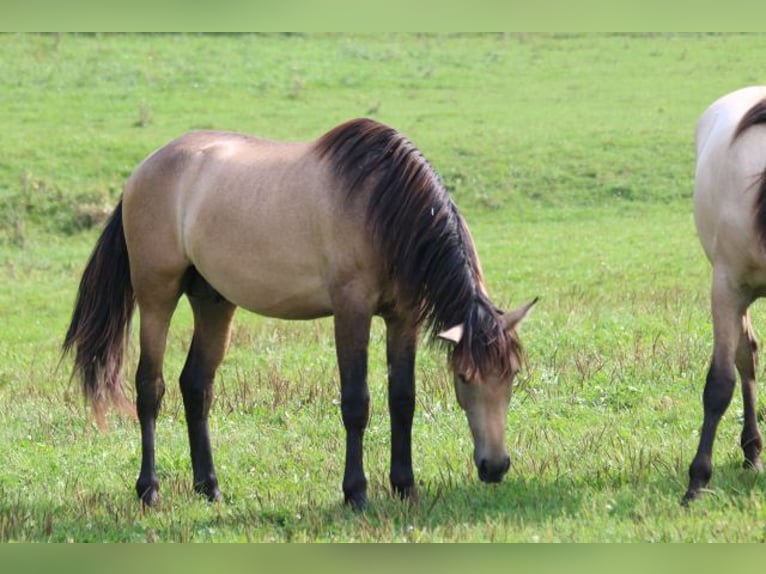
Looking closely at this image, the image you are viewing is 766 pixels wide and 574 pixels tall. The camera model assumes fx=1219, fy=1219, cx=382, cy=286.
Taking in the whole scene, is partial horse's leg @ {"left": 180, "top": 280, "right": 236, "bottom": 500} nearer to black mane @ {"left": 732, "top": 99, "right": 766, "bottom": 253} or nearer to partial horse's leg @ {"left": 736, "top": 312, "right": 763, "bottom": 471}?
partial horse's leg @ {"left": 736, "top": 312, "right": 763, "bottom": 471}

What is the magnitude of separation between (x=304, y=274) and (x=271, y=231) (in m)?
0.34

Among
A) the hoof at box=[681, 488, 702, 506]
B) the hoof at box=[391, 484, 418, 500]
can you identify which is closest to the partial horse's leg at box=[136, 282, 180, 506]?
the hoof at box=[391, 484, 418, 500]

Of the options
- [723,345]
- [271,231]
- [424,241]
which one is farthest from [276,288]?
[723,345]

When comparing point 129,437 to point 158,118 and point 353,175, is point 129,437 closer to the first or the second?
point 353,175

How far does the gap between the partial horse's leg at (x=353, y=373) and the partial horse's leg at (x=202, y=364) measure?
3.64 feet

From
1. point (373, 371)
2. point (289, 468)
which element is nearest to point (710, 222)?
point (289, 468)

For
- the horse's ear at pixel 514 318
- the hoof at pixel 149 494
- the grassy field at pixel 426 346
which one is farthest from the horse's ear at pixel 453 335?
the hoof at pixel 149 494

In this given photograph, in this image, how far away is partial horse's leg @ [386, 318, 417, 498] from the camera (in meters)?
7.12

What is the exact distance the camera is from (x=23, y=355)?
487 inches

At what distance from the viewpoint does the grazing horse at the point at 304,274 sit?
667 cm

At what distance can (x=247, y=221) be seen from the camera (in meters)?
7.39

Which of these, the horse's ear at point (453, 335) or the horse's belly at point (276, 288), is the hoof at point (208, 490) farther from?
the horse's ear at point (453, 335)

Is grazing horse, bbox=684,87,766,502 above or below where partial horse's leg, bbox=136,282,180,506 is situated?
above

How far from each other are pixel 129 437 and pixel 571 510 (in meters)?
3.73
